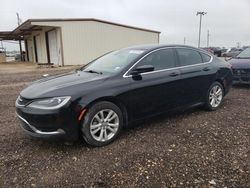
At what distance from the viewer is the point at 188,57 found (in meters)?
5.36

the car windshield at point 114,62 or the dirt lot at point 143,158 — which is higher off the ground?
the car windshield at point 114,62

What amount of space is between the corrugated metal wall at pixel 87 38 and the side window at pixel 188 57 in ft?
57.5

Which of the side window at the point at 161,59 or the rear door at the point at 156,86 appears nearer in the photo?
the rear door at the point at 156,86

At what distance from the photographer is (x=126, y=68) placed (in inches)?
169

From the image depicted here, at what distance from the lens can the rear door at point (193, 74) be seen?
16.8ft

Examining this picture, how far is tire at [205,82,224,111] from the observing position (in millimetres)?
5698

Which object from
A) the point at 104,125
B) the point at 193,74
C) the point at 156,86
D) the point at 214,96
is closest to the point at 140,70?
the point at 156,86

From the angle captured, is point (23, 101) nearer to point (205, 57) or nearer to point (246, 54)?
point (205, 57)

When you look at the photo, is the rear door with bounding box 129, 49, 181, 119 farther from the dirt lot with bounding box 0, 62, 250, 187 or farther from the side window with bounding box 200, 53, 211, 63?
the side window with bounding box 200, 53, 211, 63

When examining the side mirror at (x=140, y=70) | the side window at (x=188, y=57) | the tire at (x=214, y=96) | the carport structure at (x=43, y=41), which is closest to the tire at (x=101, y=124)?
the side mirror at (x=140, y=70)

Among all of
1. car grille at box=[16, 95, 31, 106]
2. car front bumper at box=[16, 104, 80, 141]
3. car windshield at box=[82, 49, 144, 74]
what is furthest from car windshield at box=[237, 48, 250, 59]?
car grille at box=[16, 95, 31, 106]

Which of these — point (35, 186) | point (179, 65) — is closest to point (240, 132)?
point (179, 65)

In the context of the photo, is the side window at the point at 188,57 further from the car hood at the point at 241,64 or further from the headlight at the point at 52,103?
the car hood at the point at 241,64

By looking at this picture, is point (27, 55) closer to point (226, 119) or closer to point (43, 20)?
point (43, 20)
